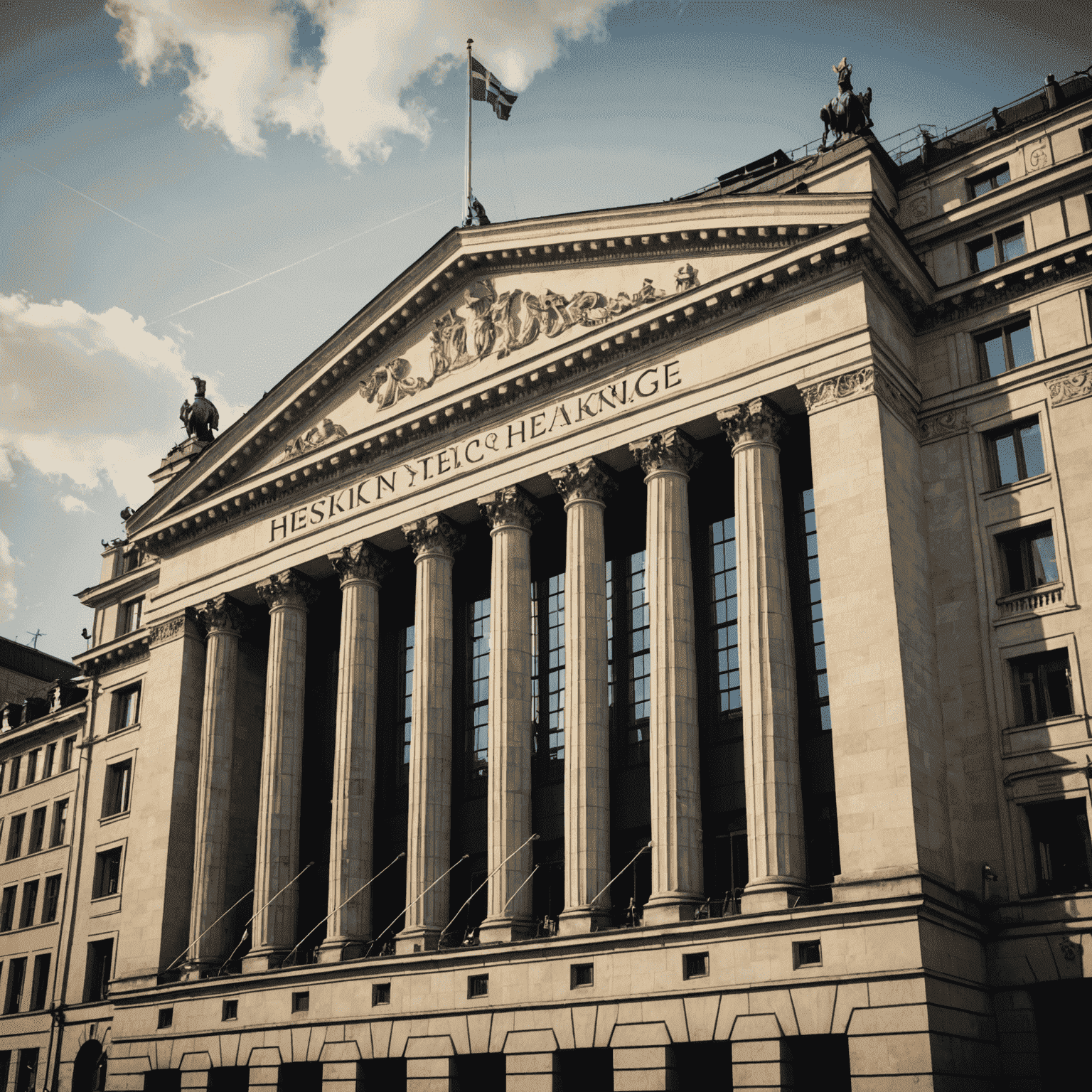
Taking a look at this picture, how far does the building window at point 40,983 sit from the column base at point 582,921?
3598 cm

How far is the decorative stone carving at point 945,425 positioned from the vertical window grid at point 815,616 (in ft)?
13.3

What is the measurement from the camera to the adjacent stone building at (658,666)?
34.9 meters

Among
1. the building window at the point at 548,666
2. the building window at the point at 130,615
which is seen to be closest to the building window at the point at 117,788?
the building window at the point at 130,615

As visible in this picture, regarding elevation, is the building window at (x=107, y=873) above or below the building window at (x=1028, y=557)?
below

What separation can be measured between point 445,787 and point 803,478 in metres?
16.2

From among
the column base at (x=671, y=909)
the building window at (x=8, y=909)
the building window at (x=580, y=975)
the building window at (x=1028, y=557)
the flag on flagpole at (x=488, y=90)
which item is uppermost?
the flag on flagpole at (x=488, y=90)

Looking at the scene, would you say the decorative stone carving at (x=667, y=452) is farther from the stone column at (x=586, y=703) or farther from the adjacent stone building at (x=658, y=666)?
the stone column at (x=586, y=703)

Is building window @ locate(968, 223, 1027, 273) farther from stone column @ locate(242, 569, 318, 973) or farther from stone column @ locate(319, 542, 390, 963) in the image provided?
stone column @ locate(242, 569, 318, 973)

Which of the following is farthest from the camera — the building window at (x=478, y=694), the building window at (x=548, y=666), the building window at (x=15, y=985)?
the building window at (x=15, y=985)

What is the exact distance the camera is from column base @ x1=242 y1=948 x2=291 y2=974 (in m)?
47.0

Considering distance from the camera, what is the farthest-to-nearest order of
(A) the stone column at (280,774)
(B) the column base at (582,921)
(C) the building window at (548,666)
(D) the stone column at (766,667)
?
(A) the stone column at (280,774)
(C) the building window at (548,666)
(B) the column base at (582,921)
(D) the stone column at (766,667)

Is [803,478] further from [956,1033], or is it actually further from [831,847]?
[956,1033]

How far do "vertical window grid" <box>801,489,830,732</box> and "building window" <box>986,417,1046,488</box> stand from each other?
5679 millimetres

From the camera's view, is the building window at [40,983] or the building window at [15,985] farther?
the building window at [15,985]
